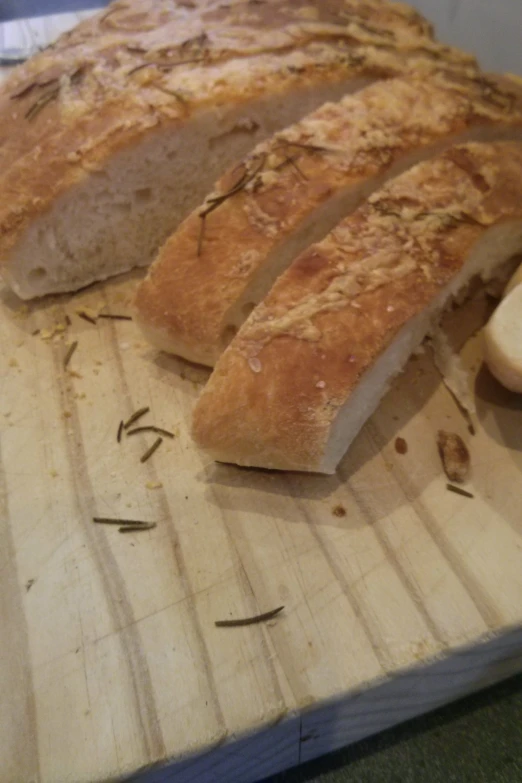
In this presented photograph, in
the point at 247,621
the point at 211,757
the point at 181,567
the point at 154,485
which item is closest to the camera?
the point at 211,757

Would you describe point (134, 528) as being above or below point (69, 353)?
below

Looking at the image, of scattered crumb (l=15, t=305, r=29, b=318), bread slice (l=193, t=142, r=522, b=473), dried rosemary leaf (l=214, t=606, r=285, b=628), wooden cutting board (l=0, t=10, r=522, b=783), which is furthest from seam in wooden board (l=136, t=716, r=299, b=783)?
scattered crumb (l=15, t=305, r=29, b=318)

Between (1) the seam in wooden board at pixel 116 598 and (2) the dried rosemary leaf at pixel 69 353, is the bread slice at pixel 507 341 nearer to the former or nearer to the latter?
(1) the seam in wooden board at pixel 116 598

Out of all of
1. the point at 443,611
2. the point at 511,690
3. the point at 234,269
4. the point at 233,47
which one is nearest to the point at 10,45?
the point at 233,47

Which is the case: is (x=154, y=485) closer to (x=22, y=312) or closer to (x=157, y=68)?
(x=22, y=312)

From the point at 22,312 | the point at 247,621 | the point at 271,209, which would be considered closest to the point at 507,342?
the point at 271,209

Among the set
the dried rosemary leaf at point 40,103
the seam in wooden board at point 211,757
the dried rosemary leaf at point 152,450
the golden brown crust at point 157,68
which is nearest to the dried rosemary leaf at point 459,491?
the seam in wooden board at point 211,757

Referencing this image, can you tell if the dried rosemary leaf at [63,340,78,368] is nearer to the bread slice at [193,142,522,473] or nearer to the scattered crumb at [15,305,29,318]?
the scattered crumb at [15,305,29,318]

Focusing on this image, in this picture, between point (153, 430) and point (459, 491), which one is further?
point (153, 430)

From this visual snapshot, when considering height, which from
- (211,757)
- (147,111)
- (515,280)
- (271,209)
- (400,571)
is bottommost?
(211,757)
